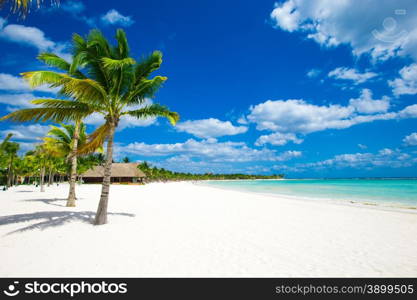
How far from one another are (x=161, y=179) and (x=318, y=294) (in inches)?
3581

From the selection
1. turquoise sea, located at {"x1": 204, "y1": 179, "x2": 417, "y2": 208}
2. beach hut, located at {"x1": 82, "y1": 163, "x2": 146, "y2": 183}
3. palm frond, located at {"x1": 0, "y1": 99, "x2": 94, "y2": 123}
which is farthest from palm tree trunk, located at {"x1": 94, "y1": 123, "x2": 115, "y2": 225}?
beach hut, located at {"x1": 82, "y1": 163, "x2": 146, "y2": 183}

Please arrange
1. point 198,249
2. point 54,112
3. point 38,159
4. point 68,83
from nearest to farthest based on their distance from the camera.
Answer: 1. point 198,249
2. point 68,83
3. point 54,112
4. point 38,159

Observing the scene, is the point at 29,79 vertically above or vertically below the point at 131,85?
below

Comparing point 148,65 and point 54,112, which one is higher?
point 148,65

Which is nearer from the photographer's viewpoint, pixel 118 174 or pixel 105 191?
pixel 105 191

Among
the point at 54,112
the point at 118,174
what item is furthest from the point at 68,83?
the point at 118,174

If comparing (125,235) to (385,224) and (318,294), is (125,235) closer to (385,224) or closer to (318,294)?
(318,294)

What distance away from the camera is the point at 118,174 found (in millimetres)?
49969

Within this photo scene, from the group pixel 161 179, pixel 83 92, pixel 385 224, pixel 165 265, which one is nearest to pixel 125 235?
pixel 165 265

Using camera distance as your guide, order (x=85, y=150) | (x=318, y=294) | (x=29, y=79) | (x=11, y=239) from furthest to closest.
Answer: (x=85, y=150)
(x=29, y=79)
(x=11, y=239)
(x=318, y=294)

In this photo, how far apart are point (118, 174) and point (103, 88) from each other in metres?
46.7

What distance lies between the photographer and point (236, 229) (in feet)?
22.7

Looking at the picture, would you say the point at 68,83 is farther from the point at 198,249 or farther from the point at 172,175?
the point at 172,175

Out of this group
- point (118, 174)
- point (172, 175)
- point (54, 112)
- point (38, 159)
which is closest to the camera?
point (54, 112)
